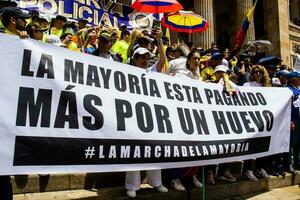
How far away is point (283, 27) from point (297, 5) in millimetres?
8213

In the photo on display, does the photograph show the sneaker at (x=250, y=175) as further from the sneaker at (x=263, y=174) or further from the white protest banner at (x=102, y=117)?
the white protest banner at (x=102, y=117)

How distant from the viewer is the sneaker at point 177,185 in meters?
4.95

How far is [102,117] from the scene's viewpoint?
376cm

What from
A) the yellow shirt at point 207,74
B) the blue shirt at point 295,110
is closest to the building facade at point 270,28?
the yellow shirt at point 207,74

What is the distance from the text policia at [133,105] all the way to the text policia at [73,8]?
266 inches

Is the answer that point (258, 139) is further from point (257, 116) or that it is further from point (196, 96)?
point (196, 96)

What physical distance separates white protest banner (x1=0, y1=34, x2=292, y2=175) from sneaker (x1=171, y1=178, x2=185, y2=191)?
0.62m

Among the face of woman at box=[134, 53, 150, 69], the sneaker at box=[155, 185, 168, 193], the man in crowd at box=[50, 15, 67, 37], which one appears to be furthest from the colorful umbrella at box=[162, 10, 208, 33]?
the sneaker at box=[155, 185, 168, 193]

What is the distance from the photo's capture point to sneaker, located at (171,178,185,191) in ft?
16.2

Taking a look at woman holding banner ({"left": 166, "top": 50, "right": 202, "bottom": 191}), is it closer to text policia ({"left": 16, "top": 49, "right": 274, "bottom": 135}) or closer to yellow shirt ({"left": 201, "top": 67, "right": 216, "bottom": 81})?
text policia ({"left": 16, "top": 49, "right": 274, "bottom": 135})

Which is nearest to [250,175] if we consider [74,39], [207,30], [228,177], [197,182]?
[228,177]

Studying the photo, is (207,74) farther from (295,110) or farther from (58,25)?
(58,25)

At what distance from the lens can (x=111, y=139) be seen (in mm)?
3770

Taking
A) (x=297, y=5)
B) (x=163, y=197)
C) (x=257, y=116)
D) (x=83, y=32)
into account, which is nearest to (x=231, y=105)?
(x=257, y=116)
